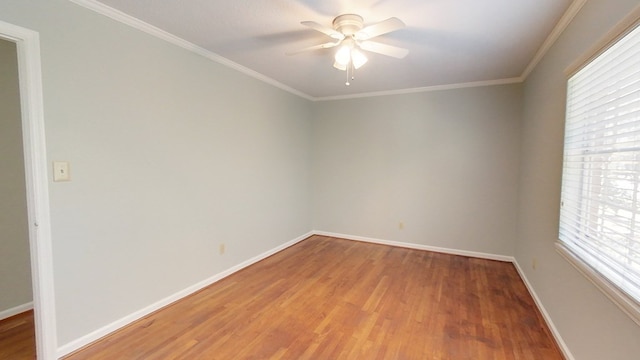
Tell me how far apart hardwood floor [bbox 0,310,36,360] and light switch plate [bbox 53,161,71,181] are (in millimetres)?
1225

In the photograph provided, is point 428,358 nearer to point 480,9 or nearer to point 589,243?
point 589,243

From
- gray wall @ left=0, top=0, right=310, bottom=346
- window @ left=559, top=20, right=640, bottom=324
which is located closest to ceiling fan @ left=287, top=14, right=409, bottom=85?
window @ left=559, top=20, right=640, bottom=324

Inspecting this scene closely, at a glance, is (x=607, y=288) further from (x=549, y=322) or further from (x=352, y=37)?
(x=352, y=37)

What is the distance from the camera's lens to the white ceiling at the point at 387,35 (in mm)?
1933

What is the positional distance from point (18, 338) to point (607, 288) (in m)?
3.82

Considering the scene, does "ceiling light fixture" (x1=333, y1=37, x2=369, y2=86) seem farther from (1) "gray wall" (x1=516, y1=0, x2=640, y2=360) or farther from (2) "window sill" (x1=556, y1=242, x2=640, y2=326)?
(2) "window sill" (x1=556, y1=242, x2=640, y2=326)

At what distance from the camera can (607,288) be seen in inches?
54.5

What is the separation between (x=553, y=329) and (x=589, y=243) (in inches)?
34.9

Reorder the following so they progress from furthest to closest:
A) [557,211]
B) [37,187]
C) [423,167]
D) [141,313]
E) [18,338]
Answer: [423,167]
[141,313]
[557,211]
[18,338]
[37,187]

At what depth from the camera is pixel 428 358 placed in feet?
6.19

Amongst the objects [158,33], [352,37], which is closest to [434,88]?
[352,37]

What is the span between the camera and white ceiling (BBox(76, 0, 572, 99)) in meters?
1.93

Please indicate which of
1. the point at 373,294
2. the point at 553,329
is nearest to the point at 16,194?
the point at 373,294

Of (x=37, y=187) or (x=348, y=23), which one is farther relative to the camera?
(x=348, y=23)
